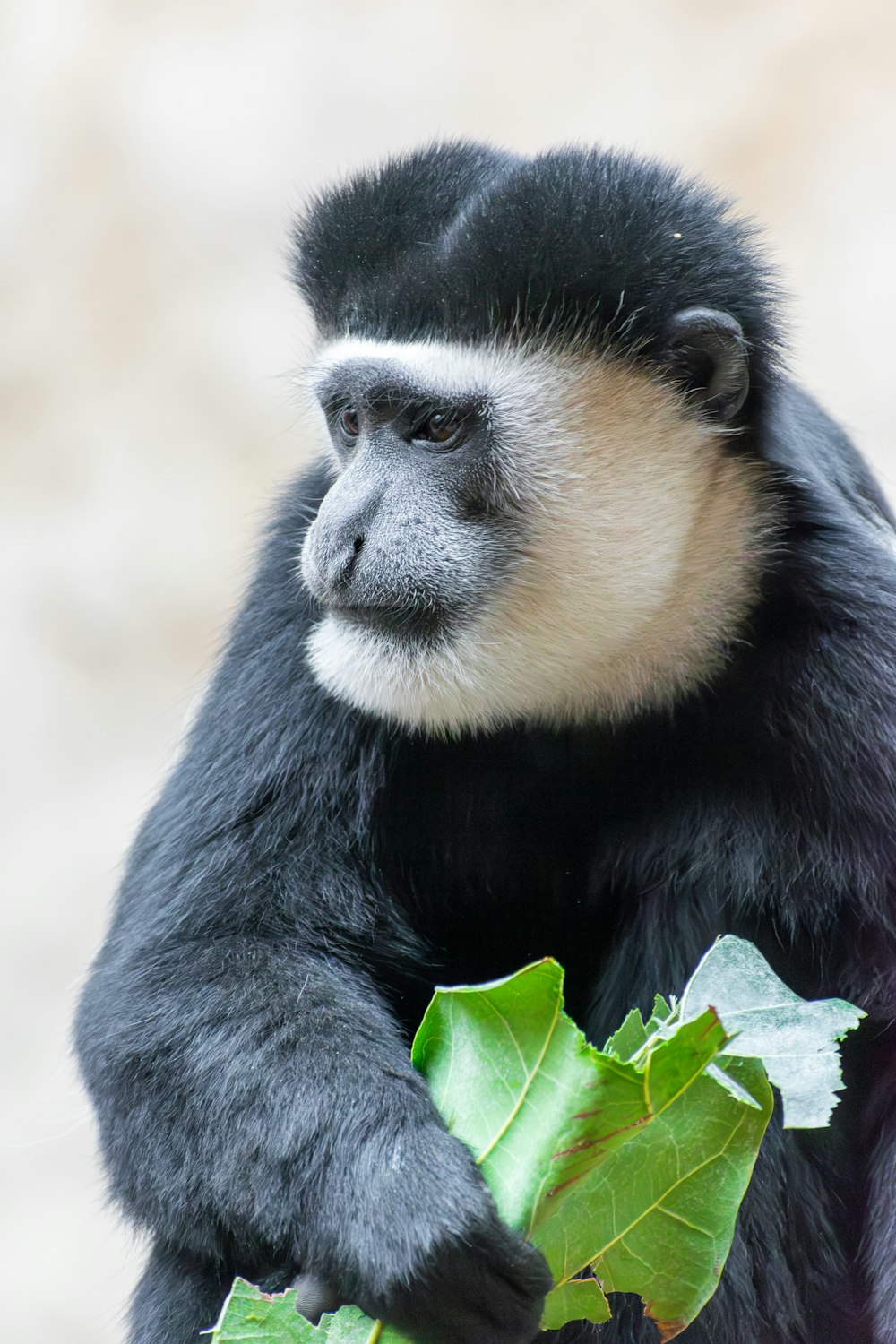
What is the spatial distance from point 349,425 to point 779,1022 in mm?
1245

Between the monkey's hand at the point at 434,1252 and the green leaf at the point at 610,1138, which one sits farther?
the monkey's hand at the point at 434,1252

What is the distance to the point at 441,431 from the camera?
7.70 ft

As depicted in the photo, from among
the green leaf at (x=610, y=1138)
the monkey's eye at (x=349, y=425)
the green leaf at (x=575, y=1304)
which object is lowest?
the green leaf at (x=575, y=1304)

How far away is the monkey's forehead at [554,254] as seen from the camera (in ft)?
7.53

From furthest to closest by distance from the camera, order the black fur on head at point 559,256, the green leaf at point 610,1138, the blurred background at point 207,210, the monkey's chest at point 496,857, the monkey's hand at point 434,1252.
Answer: the blurred background at point 207,210
the monkey's chest at point 496,857
the black fur on head at point 559,256
the monkey's hand at point 434,1252
the green leaf at point 610,1138

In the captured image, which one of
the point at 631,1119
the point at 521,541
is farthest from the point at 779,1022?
the point at 521,541

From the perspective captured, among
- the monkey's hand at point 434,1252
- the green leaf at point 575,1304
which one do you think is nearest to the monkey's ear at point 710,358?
the monkey's hand at point 434,1252

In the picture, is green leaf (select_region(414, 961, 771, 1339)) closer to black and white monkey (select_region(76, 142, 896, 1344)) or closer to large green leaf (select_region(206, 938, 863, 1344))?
large green leaf (select_region(206, 938, 863, 1344))

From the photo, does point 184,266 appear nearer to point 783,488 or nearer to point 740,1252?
point 783,488

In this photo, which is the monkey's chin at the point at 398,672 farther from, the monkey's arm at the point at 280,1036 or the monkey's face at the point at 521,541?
the monkey's arm at the point at 280,1036

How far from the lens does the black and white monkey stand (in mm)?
2141

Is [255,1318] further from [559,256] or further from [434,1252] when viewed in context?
[559,256]

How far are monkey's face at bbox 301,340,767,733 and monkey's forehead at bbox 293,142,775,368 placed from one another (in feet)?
0.22

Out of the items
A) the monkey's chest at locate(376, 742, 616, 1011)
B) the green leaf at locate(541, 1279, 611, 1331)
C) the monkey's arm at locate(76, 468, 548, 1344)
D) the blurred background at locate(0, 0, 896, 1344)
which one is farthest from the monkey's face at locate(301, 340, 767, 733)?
the blurred background at locate(0, 0, 896, 1344)
